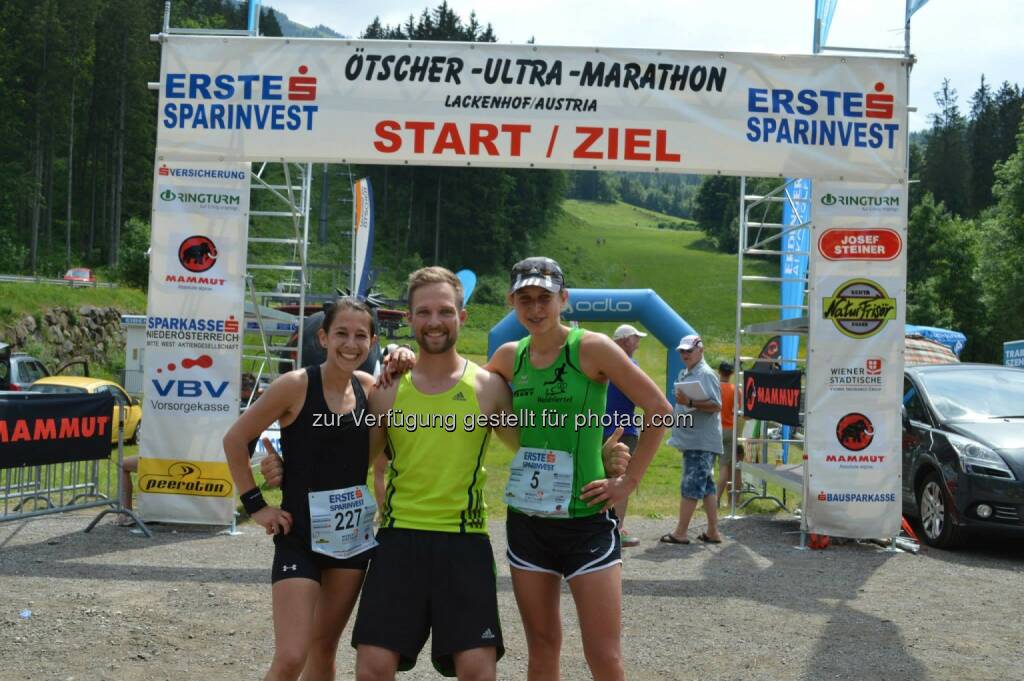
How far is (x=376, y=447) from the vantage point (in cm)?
378

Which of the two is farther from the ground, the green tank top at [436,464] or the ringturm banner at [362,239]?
the ringturm banner at [362,239]

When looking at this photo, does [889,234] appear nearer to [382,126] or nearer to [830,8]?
[830,8]

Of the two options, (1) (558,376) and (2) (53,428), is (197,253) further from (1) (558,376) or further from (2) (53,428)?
(1) (558,376)

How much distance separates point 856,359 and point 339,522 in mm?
6489

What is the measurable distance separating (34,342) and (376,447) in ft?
95.2

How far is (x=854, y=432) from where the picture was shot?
891 centimetres

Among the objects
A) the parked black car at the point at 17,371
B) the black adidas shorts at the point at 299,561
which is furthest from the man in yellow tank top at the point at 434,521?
the parked black car at the point at 17,371

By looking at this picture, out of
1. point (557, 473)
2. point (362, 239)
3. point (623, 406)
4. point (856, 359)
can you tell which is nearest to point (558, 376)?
point (557, 473)

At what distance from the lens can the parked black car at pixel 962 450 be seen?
838cm

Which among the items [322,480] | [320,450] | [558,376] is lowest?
[322,480]

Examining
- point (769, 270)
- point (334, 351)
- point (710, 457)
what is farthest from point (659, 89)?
point (769, 270)

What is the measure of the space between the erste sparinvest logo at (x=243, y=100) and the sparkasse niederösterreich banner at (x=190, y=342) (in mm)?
406

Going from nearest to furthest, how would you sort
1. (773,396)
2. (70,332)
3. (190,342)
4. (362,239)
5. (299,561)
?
(299,561)
(190,342)
(773,396)
(362,239)
(70,332)

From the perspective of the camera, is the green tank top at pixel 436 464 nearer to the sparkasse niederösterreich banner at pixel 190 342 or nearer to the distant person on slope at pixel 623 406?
the distant person on slope at pixel 623 406
